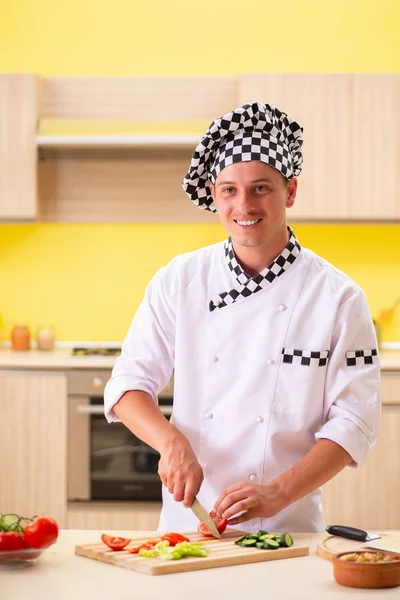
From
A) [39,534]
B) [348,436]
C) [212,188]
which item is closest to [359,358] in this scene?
[348,436]

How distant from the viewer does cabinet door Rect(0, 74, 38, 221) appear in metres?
4.14

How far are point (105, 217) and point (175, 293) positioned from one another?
Result: 2351 mm

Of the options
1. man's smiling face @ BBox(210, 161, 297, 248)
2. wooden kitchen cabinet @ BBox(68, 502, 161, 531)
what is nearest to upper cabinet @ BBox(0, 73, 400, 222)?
wooden kitchen cabinet @ BBox(68, 502, 161, 531)

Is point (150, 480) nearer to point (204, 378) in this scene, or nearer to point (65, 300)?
point (65, 300)

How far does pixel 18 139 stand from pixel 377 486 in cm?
224

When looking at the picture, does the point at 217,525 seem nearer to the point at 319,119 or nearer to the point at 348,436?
the point at 348,436

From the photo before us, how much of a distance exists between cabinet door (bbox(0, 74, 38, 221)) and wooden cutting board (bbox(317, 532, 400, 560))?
277 cm

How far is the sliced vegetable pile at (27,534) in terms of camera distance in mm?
1567

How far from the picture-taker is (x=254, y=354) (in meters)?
2.07

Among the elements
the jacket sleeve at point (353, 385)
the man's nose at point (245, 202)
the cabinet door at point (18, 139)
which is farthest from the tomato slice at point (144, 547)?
the cabinet door at point (18, 139)

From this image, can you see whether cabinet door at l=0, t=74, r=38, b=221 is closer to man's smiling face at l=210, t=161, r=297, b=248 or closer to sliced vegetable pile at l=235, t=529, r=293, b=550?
man's smiling face at l=210, t=161, r=297, b=248

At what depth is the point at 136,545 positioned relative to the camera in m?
1.69

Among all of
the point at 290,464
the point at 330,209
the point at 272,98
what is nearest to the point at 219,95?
the point at 272,98

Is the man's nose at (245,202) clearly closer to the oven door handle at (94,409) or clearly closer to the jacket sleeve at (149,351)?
the jacket sleeve at (149,351)
